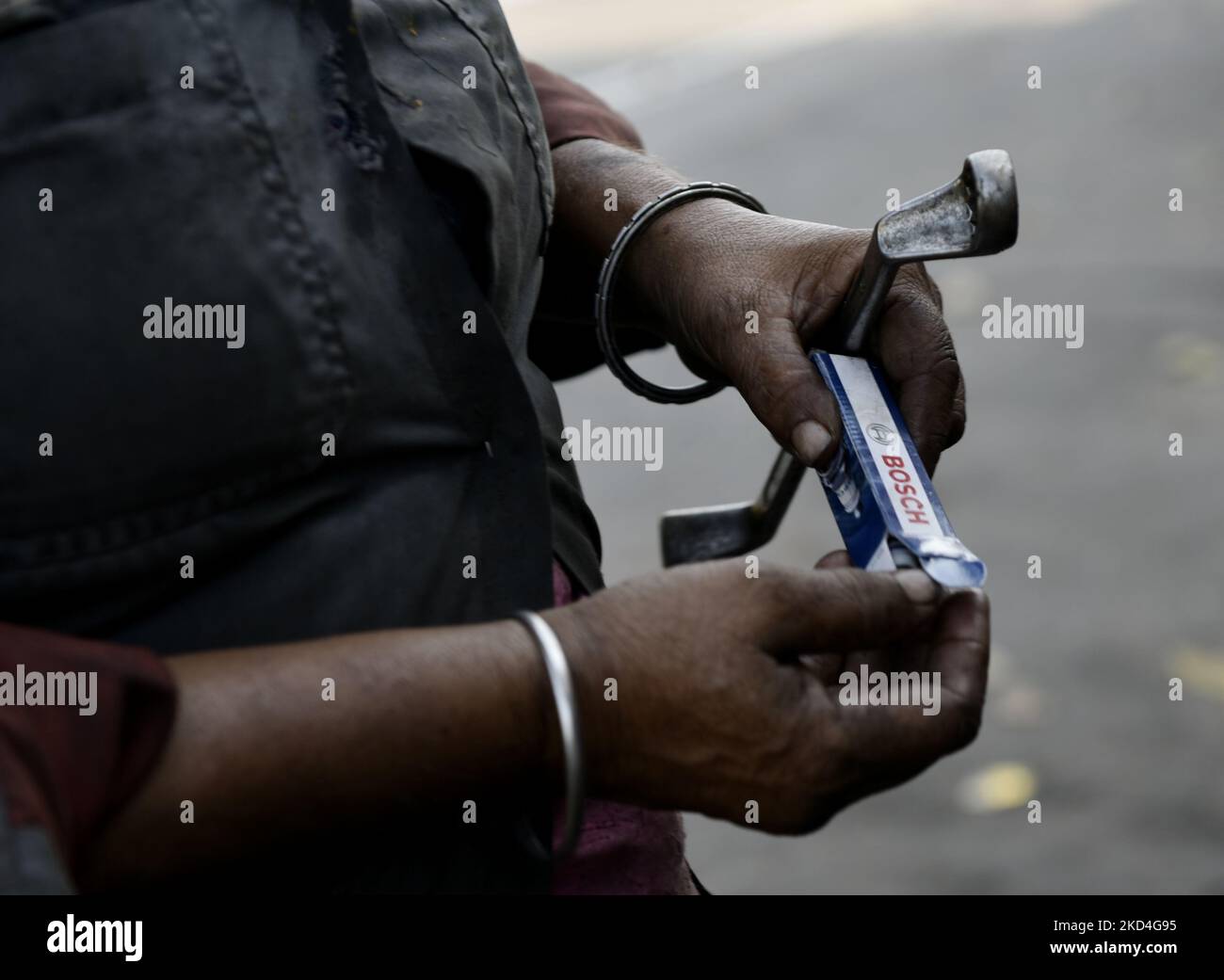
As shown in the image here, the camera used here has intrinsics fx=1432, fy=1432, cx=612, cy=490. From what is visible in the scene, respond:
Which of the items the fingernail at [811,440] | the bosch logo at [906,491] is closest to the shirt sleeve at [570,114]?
the fingernail at [811,440]

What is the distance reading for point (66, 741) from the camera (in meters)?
0.85

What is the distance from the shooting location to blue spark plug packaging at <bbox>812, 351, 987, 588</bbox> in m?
1.12

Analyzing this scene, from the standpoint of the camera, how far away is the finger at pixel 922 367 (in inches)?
52.9

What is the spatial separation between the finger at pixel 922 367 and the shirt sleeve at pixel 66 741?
2.42ft

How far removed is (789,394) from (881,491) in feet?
0.62

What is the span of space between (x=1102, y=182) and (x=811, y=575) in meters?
4.63

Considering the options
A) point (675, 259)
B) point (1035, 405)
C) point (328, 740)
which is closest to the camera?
point (328, 740)

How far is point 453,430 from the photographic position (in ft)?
3.79

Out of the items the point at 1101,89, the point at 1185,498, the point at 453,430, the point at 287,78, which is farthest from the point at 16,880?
the point at 1101,89

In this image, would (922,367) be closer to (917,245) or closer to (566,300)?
(917,245)
